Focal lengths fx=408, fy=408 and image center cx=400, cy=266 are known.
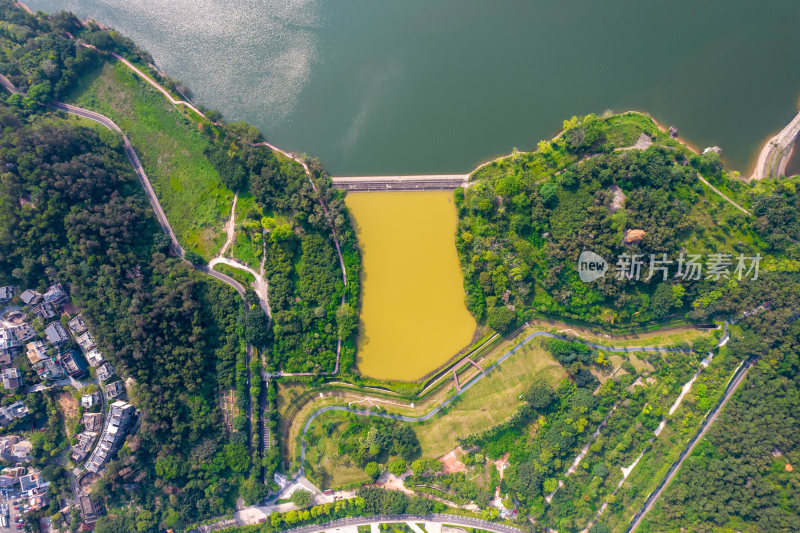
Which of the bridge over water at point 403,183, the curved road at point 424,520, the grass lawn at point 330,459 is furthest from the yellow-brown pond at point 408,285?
the curved road at point 424,520

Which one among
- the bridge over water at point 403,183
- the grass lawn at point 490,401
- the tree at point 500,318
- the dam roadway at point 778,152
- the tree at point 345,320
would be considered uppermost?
the bridge over water at point 403,183

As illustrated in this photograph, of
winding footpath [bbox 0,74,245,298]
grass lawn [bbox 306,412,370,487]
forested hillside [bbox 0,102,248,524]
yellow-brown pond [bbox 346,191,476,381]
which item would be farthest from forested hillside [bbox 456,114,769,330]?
forested hillside [bbox 0,102,248,524]

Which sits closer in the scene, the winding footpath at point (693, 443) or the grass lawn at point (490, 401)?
the winding footpath at point (693, 443)

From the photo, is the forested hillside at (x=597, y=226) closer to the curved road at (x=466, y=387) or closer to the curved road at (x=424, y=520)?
the curved road at (x=466, y=387)

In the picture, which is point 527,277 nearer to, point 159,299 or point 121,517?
point 159,299

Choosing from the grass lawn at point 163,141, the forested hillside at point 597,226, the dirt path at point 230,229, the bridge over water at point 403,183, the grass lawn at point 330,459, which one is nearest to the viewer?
the forested hillside at point 597,226

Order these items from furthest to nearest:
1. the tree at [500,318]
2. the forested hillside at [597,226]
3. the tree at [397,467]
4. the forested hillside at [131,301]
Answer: the tree at [500,318] → the tree at [397,467] → the forested hillside at [597,226] → the forested hillside at [131,301]

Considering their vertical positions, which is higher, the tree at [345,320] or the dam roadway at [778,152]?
the dam roadway at [778,152]
